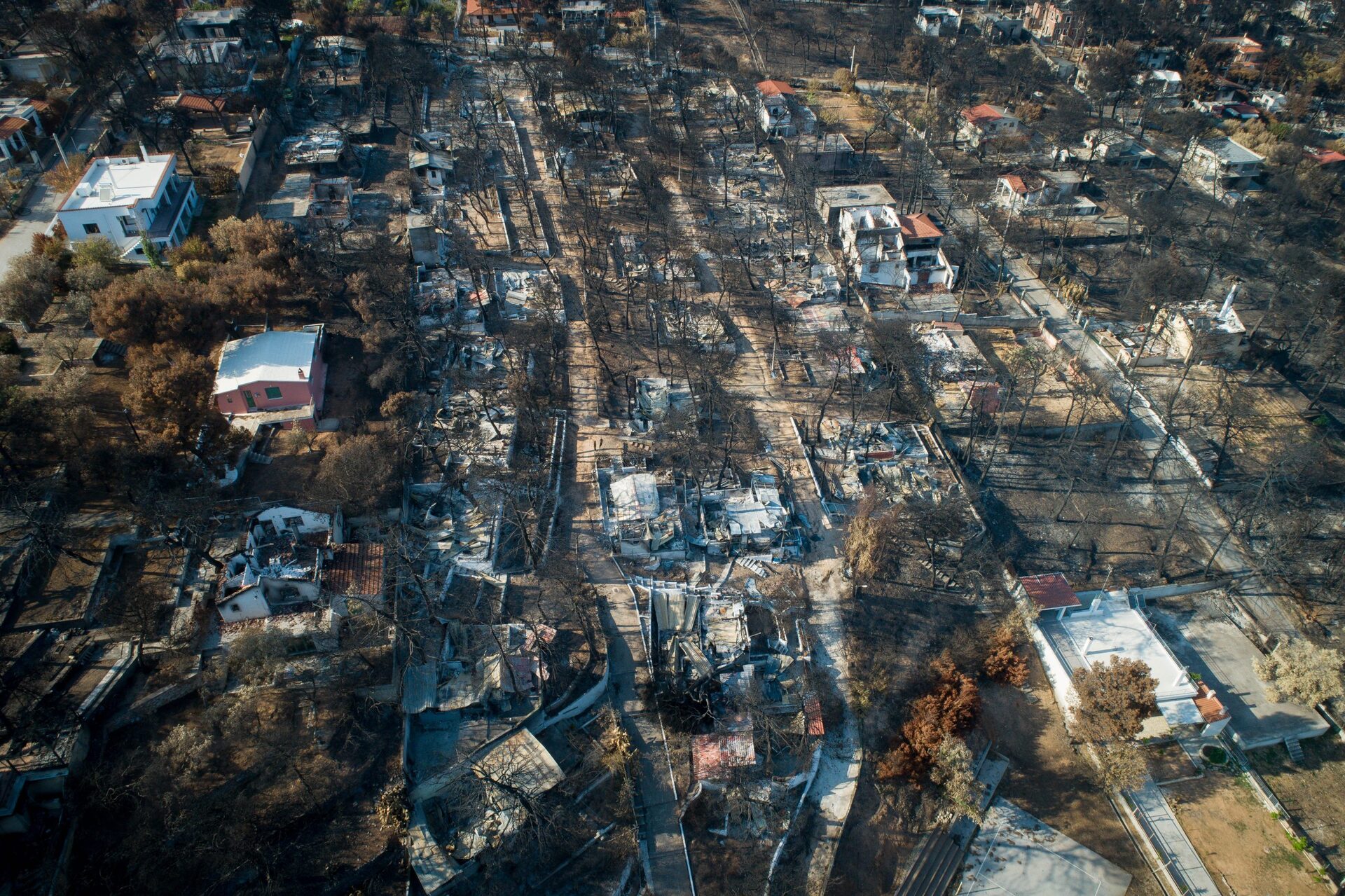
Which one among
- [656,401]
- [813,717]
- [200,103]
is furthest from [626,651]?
[200,103]

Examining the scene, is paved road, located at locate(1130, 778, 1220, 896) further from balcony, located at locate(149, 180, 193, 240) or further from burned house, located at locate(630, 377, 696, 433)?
balcony, located at locate(149, 180, 193, 240)

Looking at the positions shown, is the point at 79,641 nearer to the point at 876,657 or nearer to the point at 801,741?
the point at 801,741

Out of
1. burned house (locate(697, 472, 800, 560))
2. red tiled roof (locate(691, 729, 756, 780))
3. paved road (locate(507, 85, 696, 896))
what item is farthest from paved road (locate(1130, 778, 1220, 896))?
paved road (locate(507, 85, 696, 896))

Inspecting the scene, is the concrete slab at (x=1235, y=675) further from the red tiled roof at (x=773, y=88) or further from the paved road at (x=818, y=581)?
the red tiled roof at (x=773, y=88)

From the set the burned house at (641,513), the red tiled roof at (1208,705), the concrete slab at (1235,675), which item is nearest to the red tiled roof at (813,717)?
the burned house at (641,513)

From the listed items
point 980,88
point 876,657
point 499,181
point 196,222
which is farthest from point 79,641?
point 980,88
